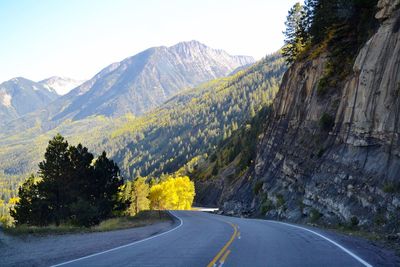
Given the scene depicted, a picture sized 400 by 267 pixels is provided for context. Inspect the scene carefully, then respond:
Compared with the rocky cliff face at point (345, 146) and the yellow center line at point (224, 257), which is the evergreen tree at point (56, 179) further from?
the yellow center line at point (224, 257)

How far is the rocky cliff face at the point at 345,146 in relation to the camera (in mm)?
21219

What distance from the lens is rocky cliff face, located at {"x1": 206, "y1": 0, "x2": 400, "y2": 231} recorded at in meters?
21.2

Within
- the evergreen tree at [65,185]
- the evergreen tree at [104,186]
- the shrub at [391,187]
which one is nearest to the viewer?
the shrub at [391,187]

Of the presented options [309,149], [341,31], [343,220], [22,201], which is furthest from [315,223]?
[22,201]

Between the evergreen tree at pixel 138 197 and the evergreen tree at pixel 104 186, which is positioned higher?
the evergreen tree at pixel 104 186

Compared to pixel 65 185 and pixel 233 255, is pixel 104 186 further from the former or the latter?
pixel 233 255

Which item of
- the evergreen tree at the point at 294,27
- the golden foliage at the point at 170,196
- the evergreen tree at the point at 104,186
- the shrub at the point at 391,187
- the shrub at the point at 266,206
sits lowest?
the golden foliage at the point at 170,196

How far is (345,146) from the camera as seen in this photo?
92.0 feet

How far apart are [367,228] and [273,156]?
28633mm

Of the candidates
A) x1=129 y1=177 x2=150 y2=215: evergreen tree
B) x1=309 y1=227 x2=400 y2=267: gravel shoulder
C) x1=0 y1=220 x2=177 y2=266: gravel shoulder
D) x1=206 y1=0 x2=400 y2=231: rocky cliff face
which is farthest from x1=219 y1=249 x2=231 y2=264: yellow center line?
x1=129 y1=177 x2=150 y2=215: evergreen tree

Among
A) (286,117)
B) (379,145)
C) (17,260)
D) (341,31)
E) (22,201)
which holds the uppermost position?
(341,31)

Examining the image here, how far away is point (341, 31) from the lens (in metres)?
37.7

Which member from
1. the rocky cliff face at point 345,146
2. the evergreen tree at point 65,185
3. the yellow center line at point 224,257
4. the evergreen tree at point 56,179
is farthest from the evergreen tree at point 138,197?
the yellow center line at point 224,257

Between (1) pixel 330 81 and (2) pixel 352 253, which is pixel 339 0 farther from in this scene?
(2) pixel 352 253
